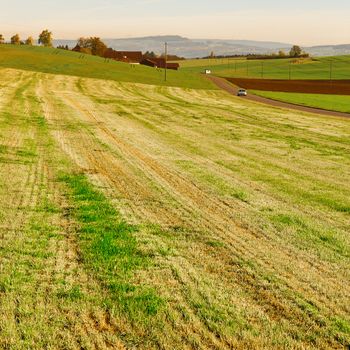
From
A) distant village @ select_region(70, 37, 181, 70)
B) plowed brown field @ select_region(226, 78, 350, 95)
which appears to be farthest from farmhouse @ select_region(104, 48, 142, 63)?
plowed brown field @ select_region(226, 78, 350, 95)

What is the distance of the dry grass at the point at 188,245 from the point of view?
225 inches

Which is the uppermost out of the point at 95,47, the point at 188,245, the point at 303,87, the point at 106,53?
the point at 95,47

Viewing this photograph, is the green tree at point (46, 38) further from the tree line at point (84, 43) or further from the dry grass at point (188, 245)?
the dry grass at point (188, 245)

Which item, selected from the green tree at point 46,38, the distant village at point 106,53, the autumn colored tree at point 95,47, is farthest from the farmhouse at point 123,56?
the green tree at point 46,38

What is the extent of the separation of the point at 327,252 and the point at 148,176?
6.73 metres

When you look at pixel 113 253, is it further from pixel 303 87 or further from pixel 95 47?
pixel 95 47

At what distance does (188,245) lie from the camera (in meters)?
8.41

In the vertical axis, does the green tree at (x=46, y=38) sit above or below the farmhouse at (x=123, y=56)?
above

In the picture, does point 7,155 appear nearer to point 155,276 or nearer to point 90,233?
point 90,233

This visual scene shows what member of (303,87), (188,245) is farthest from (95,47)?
(188,245)

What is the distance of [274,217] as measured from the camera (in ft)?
33.7

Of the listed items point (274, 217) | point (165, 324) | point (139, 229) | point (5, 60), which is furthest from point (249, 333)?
point (5, 60)

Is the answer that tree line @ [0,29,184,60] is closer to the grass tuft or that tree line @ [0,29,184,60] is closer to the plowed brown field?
the plowed brown field

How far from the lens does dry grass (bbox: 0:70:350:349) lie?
18.8 ft
